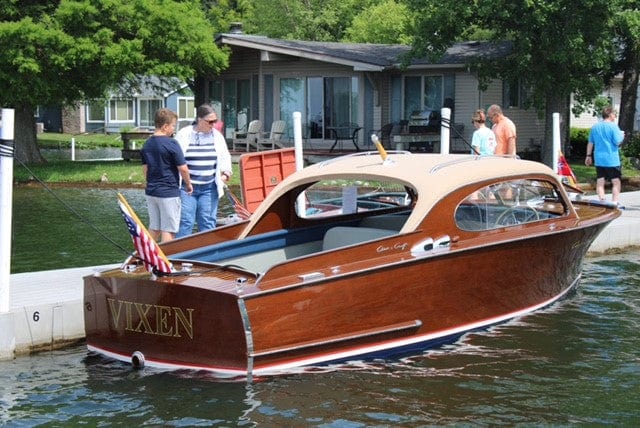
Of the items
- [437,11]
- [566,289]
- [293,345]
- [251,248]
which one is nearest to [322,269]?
[293,345]

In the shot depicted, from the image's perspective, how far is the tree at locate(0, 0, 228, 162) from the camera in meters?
28.7

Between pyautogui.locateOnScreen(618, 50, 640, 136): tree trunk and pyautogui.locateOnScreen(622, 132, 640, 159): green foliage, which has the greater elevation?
pyautogui.locateOnScreen(618, 50, 640, 136): tree trunk

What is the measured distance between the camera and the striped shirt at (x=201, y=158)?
12.0 metres

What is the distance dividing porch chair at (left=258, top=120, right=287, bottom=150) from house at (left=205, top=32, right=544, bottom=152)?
1.42 metres

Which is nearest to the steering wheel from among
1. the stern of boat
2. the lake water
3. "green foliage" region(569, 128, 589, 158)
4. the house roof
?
the lake water

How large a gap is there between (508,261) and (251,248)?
8.20ft

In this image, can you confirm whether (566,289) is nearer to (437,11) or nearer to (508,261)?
(508,261)

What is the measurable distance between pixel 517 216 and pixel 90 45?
20.7 m

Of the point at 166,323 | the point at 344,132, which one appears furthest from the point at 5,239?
the point at 344,132

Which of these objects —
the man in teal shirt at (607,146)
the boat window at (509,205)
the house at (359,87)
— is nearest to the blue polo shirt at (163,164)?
the boat window at (509,205)

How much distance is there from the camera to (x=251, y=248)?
404 inches

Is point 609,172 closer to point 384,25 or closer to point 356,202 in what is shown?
point 356,202

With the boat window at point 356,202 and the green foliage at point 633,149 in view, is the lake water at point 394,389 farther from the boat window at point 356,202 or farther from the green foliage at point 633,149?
the green foliage at point 633,149

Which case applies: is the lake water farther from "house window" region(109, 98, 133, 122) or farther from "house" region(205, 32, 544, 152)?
"house window" region(109, 98, 133, 122)
